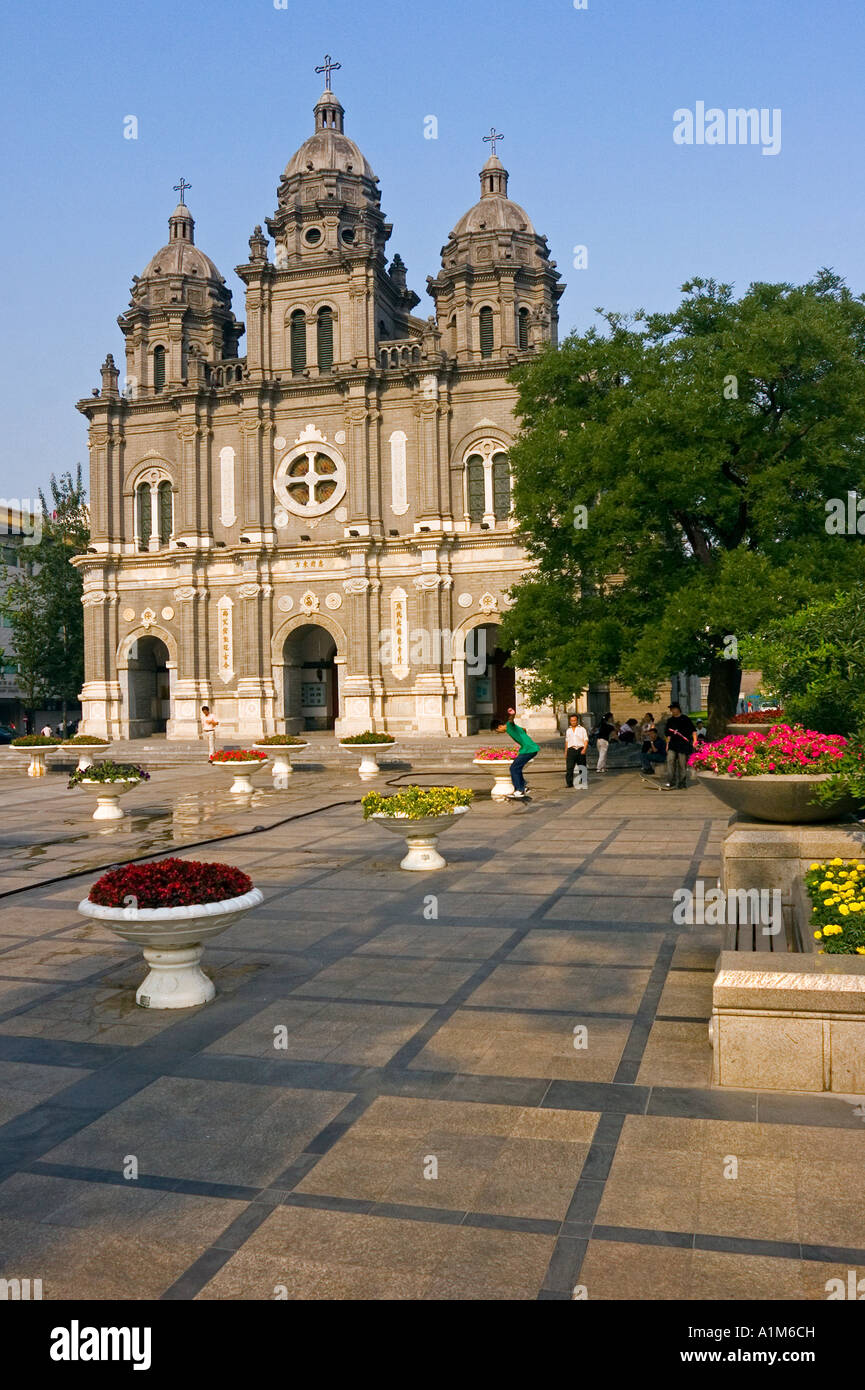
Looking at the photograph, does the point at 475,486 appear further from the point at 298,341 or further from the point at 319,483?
the point at 298,341

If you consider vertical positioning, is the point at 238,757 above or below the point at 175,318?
below

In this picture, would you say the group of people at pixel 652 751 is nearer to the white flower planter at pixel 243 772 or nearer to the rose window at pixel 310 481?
the white flower planter at pixel 243 772

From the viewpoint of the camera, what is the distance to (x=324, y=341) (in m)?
41.7

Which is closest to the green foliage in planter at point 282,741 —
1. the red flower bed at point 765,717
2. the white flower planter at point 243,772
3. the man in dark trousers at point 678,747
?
the white flower planter at point 243,772

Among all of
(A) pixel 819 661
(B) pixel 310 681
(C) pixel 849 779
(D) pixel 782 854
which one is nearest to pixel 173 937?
(D) pixel 782 854

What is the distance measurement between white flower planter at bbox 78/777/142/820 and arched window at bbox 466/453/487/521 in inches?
899

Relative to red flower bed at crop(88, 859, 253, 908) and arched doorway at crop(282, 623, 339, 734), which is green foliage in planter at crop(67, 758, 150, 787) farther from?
arched doorway at crop(282, 623, 339, 734)

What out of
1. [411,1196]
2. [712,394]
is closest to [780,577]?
[712,394]

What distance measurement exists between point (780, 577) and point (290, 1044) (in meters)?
17.2

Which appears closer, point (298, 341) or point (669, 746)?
point (669, 746)

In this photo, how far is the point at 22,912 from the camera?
37.3ft

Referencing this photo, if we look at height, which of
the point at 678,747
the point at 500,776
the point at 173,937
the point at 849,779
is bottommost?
the point at 500,776

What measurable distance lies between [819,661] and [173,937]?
6992mm

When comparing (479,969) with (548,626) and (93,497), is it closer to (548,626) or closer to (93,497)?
(548,626)
